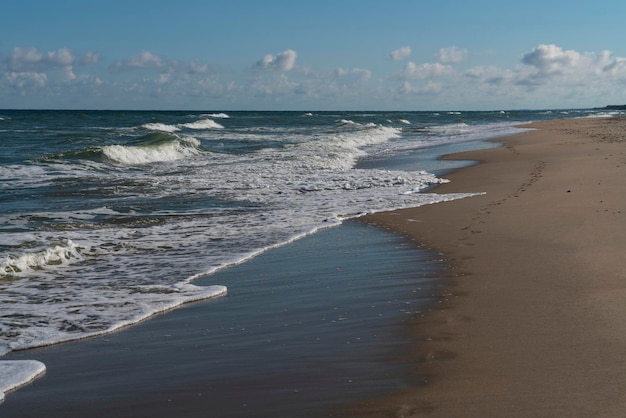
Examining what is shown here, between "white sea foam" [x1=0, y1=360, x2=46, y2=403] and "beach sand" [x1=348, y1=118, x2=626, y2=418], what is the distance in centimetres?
204

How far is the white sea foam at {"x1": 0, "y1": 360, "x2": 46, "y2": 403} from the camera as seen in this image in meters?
4.41

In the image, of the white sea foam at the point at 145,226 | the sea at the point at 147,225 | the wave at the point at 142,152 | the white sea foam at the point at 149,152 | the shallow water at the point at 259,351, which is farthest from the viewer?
the white sea foam at the point at 149,152

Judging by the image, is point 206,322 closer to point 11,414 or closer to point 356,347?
point 356,347

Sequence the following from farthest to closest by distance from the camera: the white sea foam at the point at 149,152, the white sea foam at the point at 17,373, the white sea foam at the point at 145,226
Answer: the white sea foam at the point at 149,152 < the white sea foam at the point at 145,226 < the white sea foam at the point at 17,373

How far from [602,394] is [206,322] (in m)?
3.02

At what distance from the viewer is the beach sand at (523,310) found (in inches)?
151

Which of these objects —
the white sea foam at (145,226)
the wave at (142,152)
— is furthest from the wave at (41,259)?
the wave at (142,152)

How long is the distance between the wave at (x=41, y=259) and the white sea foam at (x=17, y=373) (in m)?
3.07

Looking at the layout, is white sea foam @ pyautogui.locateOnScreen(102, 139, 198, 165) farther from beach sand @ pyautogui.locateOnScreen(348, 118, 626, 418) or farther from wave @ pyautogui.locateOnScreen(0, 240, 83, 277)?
wave @ pyautogui.locateOnScreen(0, 240, 83, 277)

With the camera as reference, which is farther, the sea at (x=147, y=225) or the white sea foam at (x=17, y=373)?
the sea at (x=147, y=225)

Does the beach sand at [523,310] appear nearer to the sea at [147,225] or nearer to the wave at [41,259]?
the sea at [147,225]

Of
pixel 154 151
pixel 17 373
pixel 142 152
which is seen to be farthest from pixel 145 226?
pixel 154 151

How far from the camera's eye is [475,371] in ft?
14.0

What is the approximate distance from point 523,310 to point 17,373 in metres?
3.53
